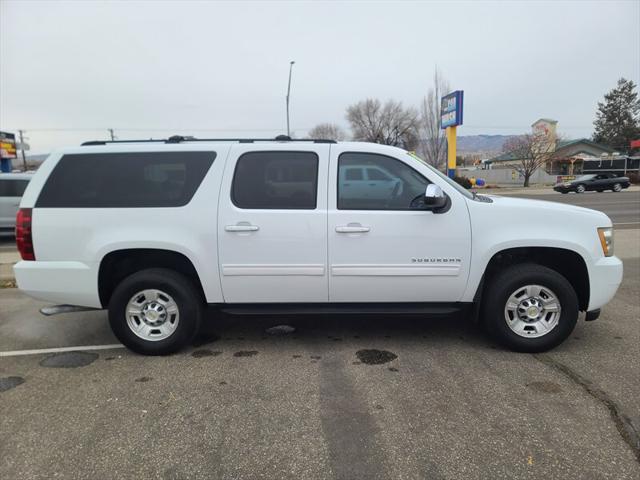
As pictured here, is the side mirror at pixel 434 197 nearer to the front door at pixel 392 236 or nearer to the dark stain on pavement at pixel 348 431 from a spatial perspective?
the front door at pixel 392 236

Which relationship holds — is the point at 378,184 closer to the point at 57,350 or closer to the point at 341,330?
the point at 341,330

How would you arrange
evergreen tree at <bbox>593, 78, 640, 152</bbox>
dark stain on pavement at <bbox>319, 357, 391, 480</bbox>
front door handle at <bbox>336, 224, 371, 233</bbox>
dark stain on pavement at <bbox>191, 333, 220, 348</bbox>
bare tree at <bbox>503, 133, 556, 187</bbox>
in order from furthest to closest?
evergreen tree at <bbox>593, 78, 640, 152</bbox>, bare tree at <bbox>503, 133, 556, 187</bbox>, dark stain on pavement at <bbox>191, 333, 220, 348</bbox>, front door handle at <bbox>336, 224, 371, 233</bbox>, dark stain on pavement at <bbox>319, 357, 391, 480</bbox>

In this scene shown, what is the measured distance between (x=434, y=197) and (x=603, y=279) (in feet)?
5.62

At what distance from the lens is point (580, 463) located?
99.8 inches

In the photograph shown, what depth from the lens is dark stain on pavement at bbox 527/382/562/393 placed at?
3383mm

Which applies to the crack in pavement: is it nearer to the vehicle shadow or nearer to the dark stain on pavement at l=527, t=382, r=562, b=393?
the dark stain on pavement at l=527, t=382, r=562, b=393

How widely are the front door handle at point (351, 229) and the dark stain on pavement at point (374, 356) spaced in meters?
1.12

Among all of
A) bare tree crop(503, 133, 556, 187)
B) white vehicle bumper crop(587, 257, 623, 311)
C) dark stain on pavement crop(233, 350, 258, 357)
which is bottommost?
dark stain on pavement crop(233, 350, 258, 357)

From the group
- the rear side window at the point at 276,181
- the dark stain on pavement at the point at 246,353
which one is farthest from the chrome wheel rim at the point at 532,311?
the dark stain on pavement at the point at 246,353

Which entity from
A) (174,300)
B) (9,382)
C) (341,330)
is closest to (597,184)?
(341,330)

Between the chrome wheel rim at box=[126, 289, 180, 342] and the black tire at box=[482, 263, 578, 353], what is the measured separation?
2794 mm

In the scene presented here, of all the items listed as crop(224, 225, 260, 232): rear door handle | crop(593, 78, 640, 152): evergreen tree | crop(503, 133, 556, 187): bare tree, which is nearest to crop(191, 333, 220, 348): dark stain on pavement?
crop(224, 225, 260, 232): rear door handle

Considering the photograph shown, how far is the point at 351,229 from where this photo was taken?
3.87 meters

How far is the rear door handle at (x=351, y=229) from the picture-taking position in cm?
387
